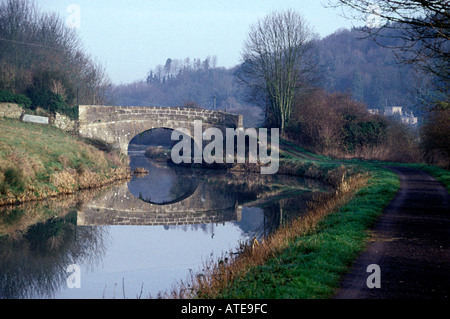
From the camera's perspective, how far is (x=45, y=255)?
35.3 feet

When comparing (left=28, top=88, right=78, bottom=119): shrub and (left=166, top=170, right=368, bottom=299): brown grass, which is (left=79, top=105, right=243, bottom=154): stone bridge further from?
(left=166, top=170, right=368, bottom=299): brown grass

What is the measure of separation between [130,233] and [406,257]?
900 centimetres

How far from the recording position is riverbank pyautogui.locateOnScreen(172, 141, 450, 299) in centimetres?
613

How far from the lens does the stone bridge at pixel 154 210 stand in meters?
16.3

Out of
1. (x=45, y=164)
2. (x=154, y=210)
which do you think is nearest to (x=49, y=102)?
(x=45, y=164)

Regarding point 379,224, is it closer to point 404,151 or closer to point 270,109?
point 404,151

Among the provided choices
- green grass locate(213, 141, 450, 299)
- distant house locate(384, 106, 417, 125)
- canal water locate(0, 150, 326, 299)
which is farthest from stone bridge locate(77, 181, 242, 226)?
distant house locate(384, 106, 417, 125)

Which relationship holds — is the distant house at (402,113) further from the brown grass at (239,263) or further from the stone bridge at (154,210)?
the brown grass at (239,263)

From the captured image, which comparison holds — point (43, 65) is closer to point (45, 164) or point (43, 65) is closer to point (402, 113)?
A: point (45, 164)

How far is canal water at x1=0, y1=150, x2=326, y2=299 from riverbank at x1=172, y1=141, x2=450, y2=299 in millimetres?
1403

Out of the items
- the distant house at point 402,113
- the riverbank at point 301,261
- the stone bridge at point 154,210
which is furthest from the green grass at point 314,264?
the distant house at point 402,113

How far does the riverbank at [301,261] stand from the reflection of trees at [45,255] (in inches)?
108
